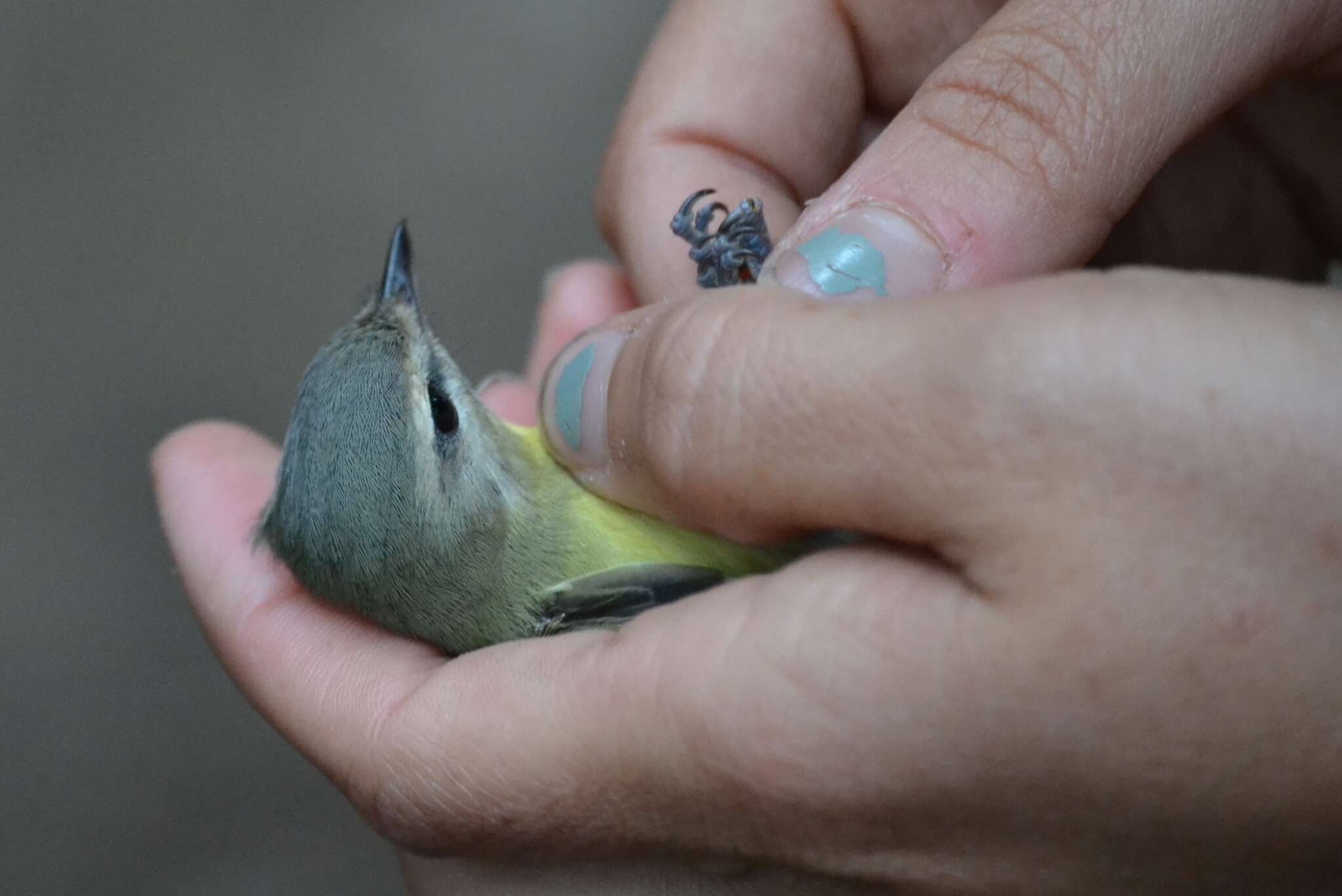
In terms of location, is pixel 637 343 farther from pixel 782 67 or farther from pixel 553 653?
pixel 782 67

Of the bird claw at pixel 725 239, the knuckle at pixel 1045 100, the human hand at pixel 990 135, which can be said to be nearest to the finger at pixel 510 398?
the human hand at pixel 990 135

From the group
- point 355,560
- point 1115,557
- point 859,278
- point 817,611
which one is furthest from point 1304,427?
point 355,560

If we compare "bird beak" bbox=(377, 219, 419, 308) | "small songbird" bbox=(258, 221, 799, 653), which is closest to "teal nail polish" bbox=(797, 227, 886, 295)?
"small songbird" bbox=(258, 221, 799, 653)

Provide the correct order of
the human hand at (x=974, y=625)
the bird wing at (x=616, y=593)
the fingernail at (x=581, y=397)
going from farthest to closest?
1. the bird wing at (x=616, y=593)
2. the fingernail at (x=581, y=397)
3. the human hand at (x=974, y=625)

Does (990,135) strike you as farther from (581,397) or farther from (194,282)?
(194,282)

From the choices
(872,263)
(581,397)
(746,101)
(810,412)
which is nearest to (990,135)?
(872,263)

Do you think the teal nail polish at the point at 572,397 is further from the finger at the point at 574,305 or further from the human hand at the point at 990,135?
the finger at the point at 574,305
